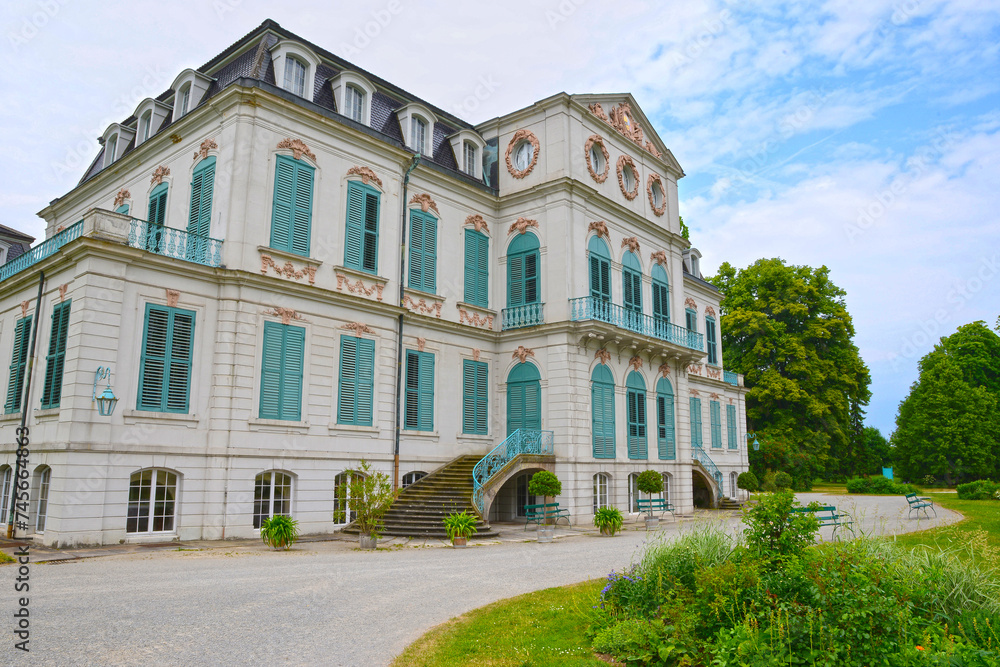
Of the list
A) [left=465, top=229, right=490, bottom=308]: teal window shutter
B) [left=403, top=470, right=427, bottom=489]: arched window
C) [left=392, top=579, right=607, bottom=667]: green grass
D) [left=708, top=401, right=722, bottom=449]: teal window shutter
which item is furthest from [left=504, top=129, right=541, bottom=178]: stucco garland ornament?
[left=392, top=579, right=607, bottom=667]: green grass

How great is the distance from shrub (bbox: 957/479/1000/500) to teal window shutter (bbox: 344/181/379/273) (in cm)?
3028

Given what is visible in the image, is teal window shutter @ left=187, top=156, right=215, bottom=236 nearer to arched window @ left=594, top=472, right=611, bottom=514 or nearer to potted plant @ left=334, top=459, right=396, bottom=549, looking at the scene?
potted plant @ left=334, top=459, right=396, bottom=549

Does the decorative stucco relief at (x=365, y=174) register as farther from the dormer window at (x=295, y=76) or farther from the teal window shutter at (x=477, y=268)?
the teal window shutter at (x=477, y=268)

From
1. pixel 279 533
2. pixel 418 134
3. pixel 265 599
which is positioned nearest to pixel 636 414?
pixel 418 134

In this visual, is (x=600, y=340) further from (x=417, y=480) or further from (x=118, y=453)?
(x=118, y=453)

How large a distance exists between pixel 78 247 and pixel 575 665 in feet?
46.1

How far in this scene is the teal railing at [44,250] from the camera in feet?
54.7

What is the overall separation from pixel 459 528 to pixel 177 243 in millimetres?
9808

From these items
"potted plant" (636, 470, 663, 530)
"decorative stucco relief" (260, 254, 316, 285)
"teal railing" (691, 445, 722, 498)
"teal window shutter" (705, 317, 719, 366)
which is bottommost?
"potted plant" (636, 470, 663, 530)

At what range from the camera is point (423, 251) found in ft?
72.5

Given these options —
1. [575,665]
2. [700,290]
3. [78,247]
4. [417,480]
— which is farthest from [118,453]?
[700,290]

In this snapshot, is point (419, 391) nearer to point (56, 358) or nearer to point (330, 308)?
point (330, 308)

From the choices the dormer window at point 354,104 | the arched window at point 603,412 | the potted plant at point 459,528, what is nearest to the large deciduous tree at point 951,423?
the arched window at point 603,412

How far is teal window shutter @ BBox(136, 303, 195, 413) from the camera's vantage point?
A: 15.5m
